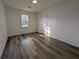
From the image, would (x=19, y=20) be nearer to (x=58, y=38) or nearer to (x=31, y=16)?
(x=31, y=16)

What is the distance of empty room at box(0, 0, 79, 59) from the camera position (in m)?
2.25

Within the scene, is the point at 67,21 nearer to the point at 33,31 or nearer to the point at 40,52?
the point at 40,52

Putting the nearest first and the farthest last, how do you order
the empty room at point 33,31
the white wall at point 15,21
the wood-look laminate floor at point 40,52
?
the wood-look laminate floor at point 40,52, the empty room at point 33,31, the white wall at point 15,21

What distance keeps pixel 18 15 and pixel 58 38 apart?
386cm

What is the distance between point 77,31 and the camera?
2627 mm

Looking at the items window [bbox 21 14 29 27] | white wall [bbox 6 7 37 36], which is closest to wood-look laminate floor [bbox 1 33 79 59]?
white wall [bbox 6 7 37 36]

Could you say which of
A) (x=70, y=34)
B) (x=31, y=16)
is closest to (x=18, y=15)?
(x=31, y=16)

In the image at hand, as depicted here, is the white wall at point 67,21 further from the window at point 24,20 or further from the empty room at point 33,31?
the window at point 24,20

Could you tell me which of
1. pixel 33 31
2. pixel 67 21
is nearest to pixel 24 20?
pixel 33 31

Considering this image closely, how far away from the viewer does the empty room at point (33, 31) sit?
2.25 metres

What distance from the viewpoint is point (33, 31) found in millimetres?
6188

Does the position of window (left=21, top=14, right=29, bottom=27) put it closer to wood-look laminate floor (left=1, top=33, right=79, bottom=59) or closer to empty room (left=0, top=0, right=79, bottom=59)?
empty room (left=0, top=0, right=79, bottom=59)

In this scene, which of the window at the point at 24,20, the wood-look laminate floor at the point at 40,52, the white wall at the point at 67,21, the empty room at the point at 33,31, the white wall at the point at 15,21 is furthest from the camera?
the window at the point at 24,20

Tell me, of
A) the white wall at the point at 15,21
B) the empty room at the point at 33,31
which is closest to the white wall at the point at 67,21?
the empty room at the point at 33,31
